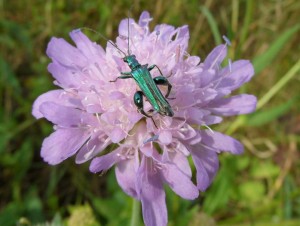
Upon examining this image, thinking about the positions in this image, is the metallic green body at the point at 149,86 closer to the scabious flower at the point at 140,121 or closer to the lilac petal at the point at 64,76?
the scabious flower at the point at 140,121

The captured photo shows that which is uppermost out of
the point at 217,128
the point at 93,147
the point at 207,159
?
the point at 93,147

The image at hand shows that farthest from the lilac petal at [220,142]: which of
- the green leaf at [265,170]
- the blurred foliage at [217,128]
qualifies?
the green leaf at [265,170]

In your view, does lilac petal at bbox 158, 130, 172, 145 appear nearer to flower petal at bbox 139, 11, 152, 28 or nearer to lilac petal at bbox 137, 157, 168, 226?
lilac petal at bbox 137, 157, 168, 226

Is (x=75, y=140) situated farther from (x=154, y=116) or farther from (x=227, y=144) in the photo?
(x=227, y=144)

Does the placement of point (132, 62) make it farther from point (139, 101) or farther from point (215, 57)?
point (215, 57)

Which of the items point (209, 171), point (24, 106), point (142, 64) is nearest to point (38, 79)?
point (24, 106)

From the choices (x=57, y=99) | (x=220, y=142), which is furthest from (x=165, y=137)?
(x=57, y=99)

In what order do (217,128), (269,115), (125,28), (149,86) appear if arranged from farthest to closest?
1. (217,128)
2. (269,115)
3. (125,28)
4. (149,86)
